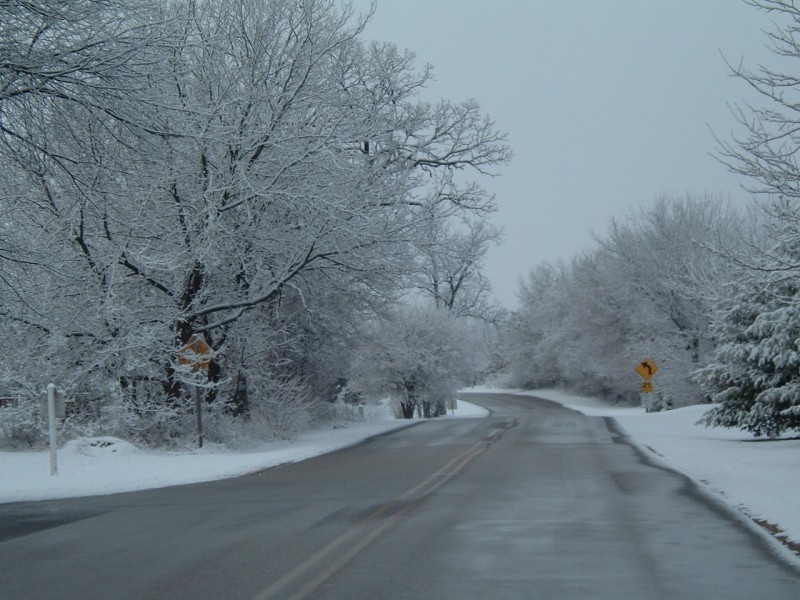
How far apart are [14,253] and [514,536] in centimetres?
790

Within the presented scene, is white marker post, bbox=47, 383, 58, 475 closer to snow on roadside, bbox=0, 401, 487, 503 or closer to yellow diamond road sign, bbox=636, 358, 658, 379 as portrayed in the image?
snow on roadside, bbox=0, 401, 487, 503

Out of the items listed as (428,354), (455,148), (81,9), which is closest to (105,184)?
(81,9)

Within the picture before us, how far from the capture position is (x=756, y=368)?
74.9 ft

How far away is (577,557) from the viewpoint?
8.80m

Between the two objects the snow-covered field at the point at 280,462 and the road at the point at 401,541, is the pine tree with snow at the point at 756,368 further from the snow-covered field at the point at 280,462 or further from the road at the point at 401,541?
the road at the point at 401,541

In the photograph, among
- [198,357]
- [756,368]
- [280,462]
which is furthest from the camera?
[756,368]

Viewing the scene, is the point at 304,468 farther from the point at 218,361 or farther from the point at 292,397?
the point at 292,397

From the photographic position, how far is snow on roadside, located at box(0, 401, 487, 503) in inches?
618

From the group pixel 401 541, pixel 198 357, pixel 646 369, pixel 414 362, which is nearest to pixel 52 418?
pixel 198 357

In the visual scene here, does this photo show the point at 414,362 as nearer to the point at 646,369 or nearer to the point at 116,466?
the point at 646,369

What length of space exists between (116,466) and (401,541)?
10080mm

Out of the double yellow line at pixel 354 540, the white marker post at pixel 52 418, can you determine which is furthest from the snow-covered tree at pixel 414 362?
the double yellow line at pixel 354 540

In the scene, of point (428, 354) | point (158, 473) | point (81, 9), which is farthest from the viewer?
point (428, 354)

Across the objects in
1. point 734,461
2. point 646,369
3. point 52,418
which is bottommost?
point 734,461
